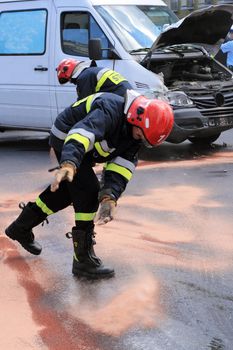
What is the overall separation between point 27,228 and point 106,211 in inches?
38.6

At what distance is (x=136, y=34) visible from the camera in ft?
29.7

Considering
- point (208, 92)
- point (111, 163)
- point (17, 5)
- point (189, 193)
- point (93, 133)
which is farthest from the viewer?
point (17, 5)

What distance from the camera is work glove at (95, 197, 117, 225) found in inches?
154

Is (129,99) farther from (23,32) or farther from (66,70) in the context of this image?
(23,32)

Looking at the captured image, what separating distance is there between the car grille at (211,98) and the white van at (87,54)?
0.02 m

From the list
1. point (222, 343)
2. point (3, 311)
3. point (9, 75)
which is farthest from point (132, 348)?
point (9, 75)

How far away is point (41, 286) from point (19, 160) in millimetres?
5021

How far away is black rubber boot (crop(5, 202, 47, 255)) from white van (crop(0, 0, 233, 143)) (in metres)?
3.97

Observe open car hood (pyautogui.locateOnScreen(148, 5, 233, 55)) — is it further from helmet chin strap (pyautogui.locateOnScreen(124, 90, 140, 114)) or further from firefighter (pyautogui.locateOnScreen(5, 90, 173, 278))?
helmet chin strap (pyautogui.locateOnScreen(124, 90, 140, 114))

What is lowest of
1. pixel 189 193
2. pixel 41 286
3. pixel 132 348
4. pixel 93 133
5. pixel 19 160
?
pixel 19 160

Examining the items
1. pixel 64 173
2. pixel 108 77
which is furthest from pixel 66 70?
pixel 64 173

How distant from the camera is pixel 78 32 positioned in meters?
9.03

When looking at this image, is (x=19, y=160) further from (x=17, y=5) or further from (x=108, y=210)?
(x=108, y=210)

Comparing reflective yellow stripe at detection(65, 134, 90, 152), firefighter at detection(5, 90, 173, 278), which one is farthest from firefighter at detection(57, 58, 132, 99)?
reflective yellow stripe at detection(65, 134, 90, 152)
